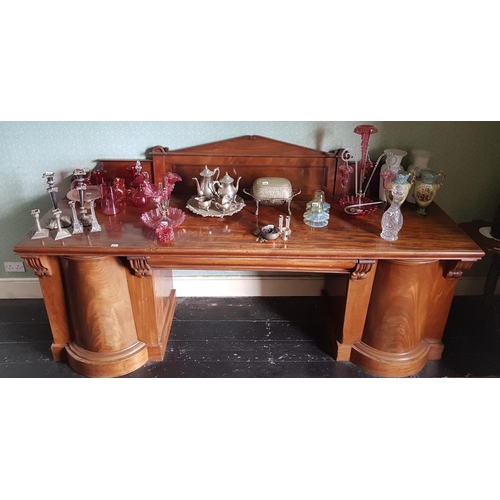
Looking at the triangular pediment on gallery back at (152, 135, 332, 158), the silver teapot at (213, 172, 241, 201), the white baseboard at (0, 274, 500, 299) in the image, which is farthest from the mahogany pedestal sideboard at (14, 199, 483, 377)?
the white baseboard at (0, 274, 500, 299)

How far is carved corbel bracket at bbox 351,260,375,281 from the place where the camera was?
1.91 metres

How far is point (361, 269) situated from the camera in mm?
1943

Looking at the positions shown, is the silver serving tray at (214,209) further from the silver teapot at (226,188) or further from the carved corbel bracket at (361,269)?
the carved corbel bracket at (361,269)

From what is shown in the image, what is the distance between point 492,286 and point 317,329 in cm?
107

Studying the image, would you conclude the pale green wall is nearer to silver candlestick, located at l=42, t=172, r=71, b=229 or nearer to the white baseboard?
silver candlestick, located at l=42, t=172, r=71, b=229

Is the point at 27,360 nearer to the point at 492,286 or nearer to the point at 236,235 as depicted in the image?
the point at 236,235

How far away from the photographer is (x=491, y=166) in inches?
93.0

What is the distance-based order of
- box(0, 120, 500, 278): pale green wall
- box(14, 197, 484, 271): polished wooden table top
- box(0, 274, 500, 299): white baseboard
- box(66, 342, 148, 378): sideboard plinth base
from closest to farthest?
1. box(14, 197, 484, 271): polished wooden table top
2. box(66, 342, 148, 378): sideboard plinth base
3. box(0, 120, 500, 278): pale green wall
4. box(0, 274, 500, 299): white baseboard

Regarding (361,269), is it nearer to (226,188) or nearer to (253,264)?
(253,264)

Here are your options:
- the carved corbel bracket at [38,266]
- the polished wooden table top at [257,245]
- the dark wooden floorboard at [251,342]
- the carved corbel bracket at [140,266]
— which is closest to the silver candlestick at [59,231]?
the polished wooden table top at [257,245]

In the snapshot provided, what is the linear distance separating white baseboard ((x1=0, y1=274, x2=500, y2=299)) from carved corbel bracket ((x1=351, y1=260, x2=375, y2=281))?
691 millimetres

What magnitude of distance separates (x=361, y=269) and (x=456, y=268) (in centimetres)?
44

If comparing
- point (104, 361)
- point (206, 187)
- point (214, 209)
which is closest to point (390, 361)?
point (214, 209)

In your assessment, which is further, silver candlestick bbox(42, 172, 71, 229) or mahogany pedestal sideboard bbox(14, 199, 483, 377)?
silver candlestick bbox(42, 172, 71, 229)
